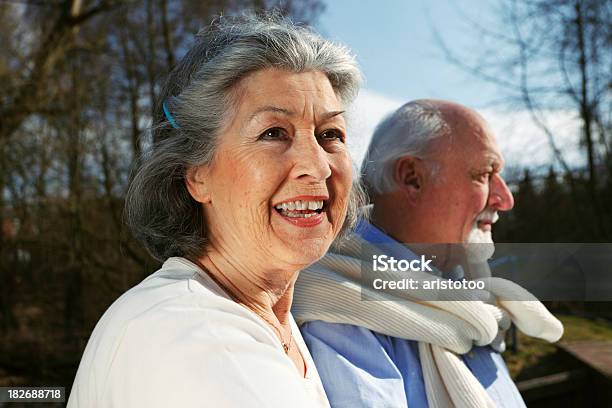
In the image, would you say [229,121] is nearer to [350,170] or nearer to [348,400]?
[350,170]

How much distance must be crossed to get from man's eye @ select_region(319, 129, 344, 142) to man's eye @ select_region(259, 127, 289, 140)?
98 millimetres

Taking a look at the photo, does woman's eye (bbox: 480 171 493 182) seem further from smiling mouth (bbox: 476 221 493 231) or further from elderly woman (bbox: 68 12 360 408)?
elderly woman (bbox: 68 12 360 408)

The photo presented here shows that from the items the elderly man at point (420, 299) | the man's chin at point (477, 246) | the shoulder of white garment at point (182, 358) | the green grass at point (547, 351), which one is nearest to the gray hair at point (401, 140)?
the elderly man at point (420, 299)

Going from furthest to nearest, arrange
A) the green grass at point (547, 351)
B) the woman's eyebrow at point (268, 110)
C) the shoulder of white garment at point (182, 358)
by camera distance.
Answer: the green grass at point (547, 351)
the woman's eyebrow at point (268, 110)
the shoulder of white garment at point (182, 358)

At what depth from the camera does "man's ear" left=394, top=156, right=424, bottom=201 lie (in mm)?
1873

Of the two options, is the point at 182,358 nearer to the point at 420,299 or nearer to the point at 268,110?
the point at 268,110

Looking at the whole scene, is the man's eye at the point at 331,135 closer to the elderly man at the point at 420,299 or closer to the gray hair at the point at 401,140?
the elderly man at the point at 420,299

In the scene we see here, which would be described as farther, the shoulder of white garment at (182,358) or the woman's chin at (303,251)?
the woman's chin at (303,251)

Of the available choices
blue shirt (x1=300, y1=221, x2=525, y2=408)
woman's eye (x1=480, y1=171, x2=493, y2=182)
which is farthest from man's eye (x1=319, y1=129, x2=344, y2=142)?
woman's eye (x1=480, y1=171, x2=493, y2=182)

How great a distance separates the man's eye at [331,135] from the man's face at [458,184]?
0.73 m

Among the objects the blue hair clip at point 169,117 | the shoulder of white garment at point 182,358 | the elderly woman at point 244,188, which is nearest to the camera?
the shoulder of white garment at point 182,358

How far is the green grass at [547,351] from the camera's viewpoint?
4.20 m

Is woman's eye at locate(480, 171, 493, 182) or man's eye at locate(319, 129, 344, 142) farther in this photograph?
woman's eye at locate(480, 171, 493, 182)

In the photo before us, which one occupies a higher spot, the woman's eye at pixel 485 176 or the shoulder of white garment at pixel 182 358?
the woman's eye at pixel 485 176
